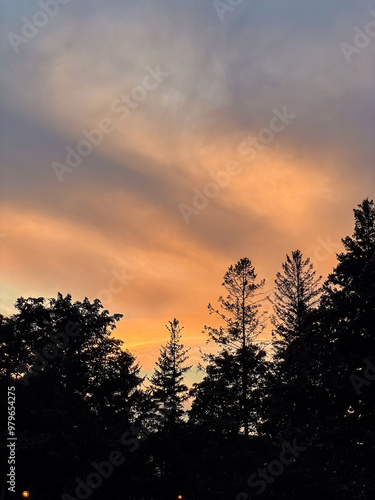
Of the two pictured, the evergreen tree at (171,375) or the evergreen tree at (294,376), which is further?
the evergreen tree at (171,375)

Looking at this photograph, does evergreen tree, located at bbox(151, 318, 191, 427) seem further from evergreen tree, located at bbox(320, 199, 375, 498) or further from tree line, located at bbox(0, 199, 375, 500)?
evergreen tree, located at bbox(320, 199, 375, 498)

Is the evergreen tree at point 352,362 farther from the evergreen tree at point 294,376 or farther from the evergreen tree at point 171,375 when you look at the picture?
the evergreen tree at point 171,375

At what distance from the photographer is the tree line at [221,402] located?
741 inches

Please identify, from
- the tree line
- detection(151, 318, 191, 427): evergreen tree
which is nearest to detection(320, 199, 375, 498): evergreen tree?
the tree line

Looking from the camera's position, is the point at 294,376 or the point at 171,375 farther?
the point at 171,375

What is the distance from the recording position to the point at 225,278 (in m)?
32.5

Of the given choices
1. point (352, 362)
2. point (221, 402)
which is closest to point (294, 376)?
point (352, 362)

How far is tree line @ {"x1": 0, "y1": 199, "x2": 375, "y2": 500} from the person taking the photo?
1881 centimetres

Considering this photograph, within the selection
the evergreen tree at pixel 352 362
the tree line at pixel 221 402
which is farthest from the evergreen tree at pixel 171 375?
the evergreen tree at pixel 352 362

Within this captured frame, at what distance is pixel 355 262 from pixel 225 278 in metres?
12.9

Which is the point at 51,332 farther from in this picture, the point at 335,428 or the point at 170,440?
the point at 335,428

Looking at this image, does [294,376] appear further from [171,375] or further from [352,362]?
[171,375]

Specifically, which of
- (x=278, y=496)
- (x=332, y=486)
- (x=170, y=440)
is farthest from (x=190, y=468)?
(x=332, y=486)

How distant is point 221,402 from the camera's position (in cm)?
3388
